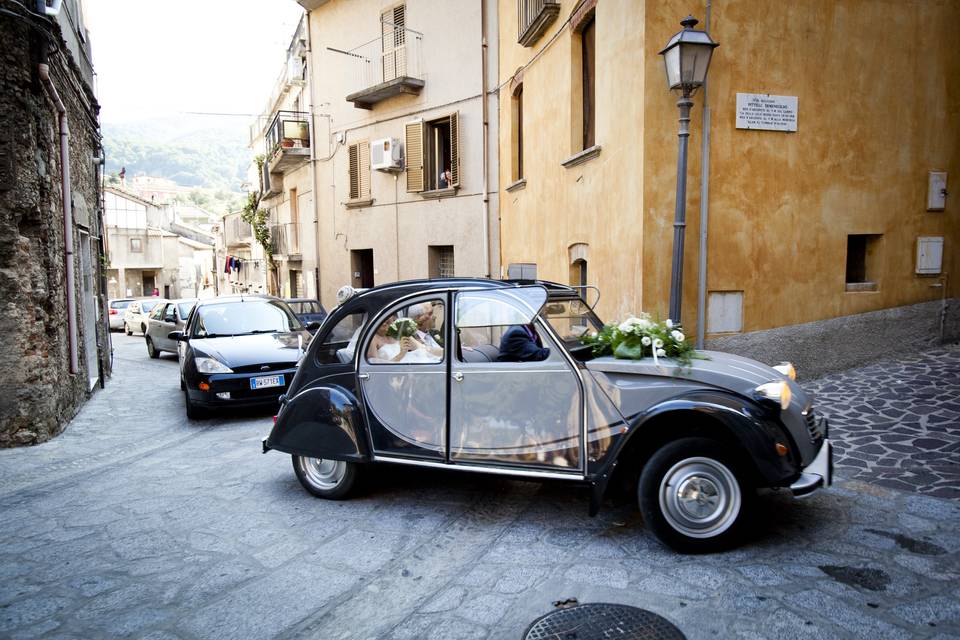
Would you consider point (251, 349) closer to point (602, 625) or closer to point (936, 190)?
point (602, 625)

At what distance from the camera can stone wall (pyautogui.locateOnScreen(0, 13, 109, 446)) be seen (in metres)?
6.64

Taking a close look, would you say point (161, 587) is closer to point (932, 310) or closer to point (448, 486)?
point (448, 486)

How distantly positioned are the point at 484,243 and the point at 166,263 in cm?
4778

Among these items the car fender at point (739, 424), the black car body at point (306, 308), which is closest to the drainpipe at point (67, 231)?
the black car body at point (306, 308)

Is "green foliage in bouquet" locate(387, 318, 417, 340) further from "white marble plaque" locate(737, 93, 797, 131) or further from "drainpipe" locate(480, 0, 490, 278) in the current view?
"drainpipe" locate(480, 0, 490, 278)

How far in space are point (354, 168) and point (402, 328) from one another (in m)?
15.4

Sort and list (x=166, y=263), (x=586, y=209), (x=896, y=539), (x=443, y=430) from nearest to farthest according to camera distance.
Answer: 1. (x=896, y=539)
2. (x=443, y=430)
3. (x=586, y=209)
4. (x=166, y=263)

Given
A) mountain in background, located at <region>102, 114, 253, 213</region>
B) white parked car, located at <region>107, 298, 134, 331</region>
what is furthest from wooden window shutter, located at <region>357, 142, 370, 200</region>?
mountain in background, located at <region>102, 114, 253, 213</region>

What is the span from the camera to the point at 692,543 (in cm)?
380

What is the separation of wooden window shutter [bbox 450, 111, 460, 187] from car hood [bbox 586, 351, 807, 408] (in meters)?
11.8

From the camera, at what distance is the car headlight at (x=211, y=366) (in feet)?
27.2

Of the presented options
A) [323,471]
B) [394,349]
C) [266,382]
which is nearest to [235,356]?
[266,382]

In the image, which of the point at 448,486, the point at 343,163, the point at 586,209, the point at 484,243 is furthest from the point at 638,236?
the point at 343,163

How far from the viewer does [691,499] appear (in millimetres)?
3818
